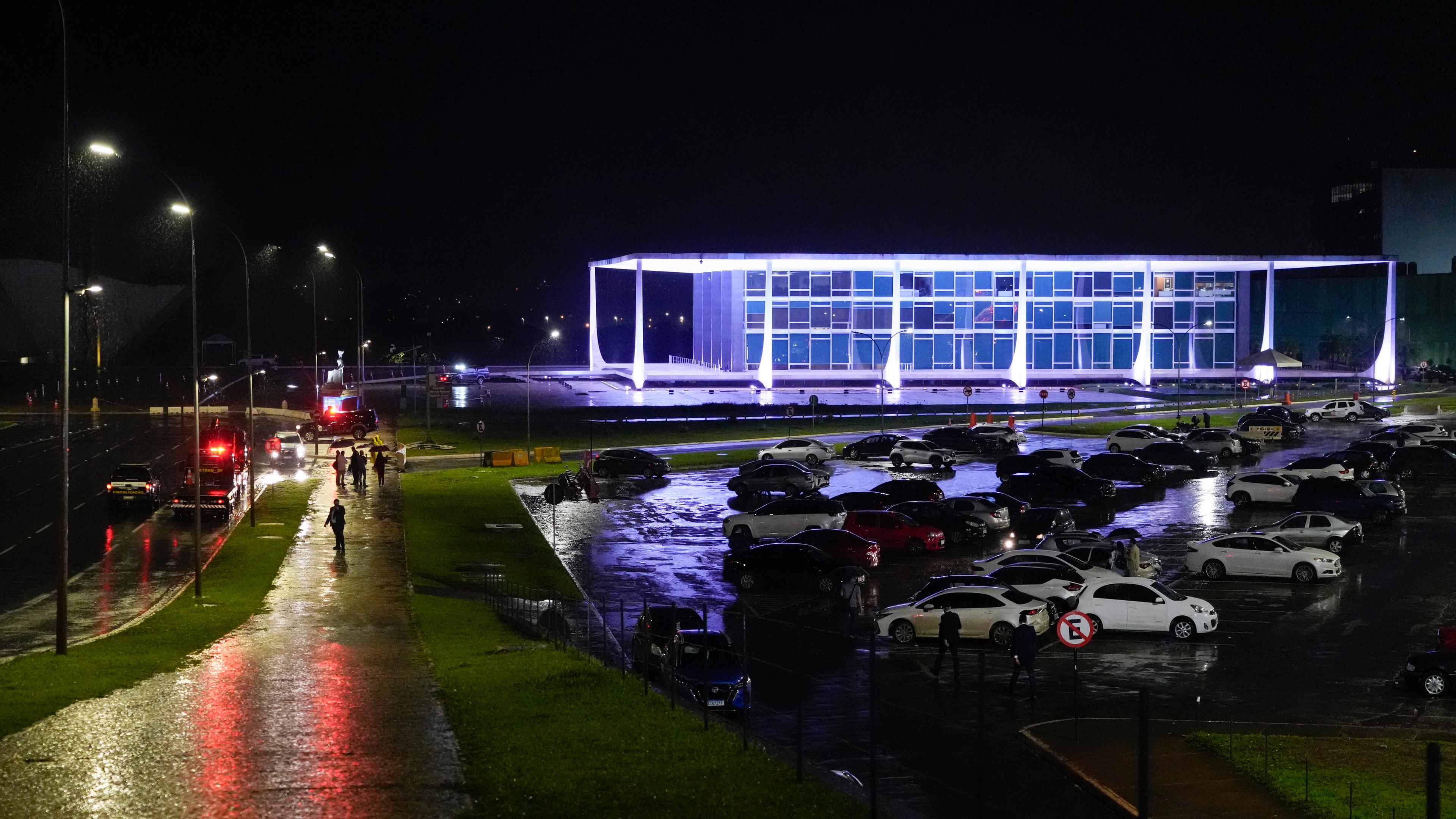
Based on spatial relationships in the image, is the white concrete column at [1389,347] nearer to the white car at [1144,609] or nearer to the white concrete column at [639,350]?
the white concrete column at [639,350]

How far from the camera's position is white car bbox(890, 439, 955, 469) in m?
50.6

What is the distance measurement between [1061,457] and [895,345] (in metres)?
46.9

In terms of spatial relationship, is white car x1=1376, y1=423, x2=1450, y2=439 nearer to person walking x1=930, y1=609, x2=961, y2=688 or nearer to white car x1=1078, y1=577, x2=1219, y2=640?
white car x1=1078, y1=577, x2=1219, y2=640

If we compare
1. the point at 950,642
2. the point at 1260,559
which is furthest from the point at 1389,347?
the point at 950,642

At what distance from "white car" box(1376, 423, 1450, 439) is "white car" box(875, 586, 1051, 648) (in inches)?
1444

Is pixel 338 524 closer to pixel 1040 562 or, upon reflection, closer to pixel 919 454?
pixel 1040 562

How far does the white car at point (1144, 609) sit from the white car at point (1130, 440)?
3128cm

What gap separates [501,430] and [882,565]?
3833 cm

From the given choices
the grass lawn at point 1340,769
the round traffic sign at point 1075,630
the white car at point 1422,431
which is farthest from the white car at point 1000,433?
the grass lawn at point 1340,769

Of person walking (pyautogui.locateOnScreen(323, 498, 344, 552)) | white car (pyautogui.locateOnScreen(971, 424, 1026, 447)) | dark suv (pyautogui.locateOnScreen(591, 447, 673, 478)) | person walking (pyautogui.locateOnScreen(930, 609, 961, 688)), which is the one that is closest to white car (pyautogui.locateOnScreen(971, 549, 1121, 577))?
person walking (pyautogui.locateOnScreen(930, 609, 961, 688))

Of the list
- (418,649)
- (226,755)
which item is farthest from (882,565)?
(226,755)

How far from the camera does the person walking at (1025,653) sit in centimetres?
1772

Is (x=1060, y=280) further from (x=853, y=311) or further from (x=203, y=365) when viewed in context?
(x=203, y=365)

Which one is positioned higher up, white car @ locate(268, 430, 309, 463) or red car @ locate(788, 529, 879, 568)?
white car @ locate(268, 430, 309, 463)
